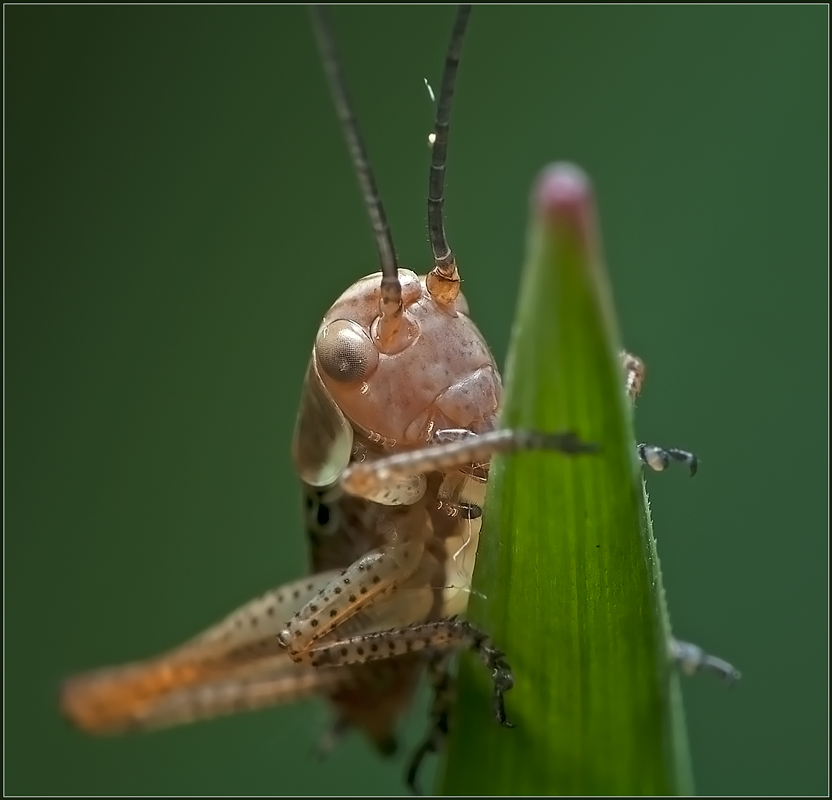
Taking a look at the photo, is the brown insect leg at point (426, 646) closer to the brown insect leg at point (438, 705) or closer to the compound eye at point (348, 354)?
the brown insect leg at point (438, 705)

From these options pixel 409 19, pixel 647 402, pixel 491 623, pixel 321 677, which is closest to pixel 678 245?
pixel 647 402

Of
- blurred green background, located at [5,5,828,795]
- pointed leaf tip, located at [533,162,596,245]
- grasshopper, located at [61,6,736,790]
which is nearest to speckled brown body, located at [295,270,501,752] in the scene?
grasshopper, located at [61,6,736,790]

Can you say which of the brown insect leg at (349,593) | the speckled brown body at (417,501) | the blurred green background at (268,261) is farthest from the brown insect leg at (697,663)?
the blurred green background at (268,261)

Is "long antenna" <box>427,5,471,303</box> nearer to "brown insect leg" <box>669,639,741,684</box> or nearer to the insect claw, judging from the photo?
the insect claw

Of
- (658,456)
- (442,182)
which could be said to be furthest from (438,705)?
(442,182)

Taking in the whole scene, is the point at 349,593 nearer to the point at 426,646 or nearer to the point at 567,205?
the point at 426,646

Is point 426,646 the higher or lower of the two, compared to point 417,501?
lower

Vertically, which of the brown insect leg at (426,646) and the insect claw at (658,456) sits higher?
the insect claw at (658,456)
